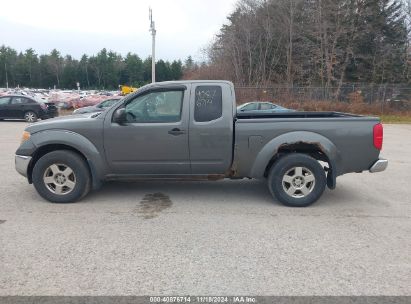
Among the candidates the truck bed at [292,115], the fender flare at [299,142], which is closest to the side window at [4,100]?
the truck bed at [292,115]

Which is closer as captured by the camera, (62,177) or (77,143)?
(77,143)

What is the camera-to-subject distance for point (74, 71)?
118875 mm

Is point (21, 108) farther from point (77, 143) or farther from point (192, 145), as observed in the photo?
point (192, 145)

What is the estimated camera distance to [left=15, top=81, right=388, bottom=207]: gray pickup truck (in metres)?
5.09

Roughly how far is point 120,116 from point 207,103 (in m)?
1.25

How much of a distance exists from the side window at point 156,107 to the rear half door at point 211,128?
0.78ft

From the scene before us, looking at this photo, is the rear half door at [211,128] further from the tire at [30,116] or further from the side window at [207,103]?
the tire at [30,116]

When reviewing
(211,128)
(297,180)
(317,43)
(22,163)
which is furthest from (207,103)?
(317,43)

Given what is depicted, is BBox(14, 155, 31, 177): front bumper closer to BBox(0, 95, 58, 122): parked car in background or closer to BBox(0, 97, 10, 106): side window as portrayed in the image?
BBox(0, 95, 58, 122): parked car in background

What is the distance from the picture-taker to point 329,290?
2.98 metres

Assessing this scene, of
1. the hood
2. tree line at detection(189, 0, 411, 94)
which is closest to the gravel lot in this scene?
the hood

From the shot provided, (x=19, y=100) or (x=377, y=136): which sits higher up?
(x=19, y=100)

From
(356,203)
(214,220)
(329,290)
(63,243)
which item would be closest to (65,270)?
(63,243)

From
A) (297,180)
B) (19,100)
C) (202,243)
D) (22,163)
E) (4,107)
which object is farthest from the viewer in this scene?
(19,100)
